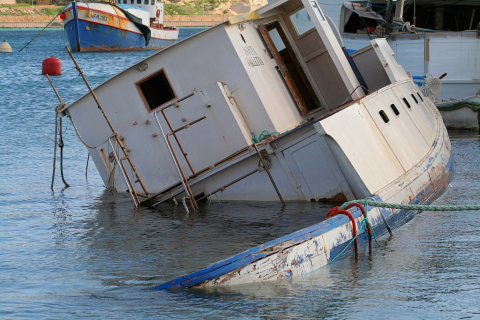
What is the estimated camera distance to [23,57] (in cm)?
6272

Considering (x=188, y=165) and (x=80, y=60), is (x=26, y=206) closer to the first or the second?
(x=188, y=165)

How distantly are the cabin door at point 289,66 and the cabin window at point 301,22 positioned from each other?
1.12 feet

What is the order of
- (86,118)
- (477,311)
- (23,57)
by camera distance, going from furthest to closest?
(23,57), (86,118), (477,311)

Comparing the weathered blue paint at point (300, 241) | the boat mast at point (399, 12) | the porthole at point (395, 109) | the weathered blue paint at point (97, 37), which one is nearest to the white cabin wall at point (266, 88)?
the porthole at point (395, 109)

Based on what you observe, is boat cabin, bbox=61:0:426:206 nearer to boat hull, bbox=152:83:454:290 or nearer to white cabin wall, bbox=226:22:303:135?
white cabin wall, bbox=226:22:303:135

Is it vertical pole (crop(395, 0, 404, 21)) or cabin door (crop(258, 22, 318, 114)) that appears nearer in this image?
cabin door (crop(258, 22, 318, 114))

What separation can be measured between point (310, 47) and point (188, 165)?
4.28 m

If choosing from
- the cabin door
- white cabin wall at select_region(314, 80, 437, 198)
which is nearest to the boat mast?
white cabin wall at select_region(314, 80, 437, 198)

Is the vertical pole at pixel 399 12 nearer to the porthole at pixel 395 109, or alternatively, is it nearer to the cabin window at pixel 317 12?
the cabin window at pixel 317 12

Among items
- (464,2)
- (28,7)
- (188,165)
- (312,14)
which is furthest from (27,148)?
(28,7)

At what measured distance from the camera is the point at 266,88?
11.7 meters

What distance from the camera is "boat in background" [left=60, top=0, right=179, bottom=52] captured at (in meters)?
62.9

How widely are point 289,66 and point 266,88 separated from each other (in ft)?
7.69

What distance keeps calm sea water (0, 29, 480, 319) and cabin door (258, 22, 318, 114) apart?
114 inches
